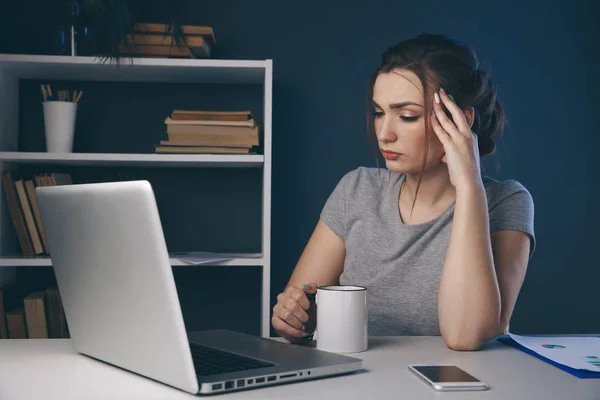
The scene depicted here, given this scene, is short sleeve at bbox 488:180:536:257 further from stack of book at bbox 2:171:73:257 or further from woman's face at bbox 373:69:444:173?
stack of book at bbox 2:171:73:257

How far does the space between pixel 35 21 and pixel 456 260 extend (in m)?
2.19

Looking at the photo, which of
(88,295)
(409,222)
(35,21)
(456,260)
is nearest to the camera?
(88,295)

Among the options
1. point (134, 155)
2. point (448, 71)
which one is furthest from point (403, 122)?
point (134, 155)

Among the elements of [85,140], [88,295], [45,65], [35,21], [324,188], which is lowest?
[88,295]

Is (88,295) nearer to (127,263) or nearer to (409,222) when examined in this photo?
(127,263)

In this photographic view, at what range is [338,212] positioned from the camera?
71.6 inches

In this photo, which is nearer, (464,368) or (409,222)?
(464,368)

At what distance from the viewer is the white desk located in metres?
0.85

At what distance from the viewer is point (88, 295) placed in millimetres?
998

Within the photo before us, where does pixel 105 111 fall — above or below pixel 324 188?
above

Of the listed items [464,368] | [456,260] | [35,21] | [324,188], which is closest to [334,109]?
[324,188]

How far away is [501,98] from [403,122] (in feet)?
4.85

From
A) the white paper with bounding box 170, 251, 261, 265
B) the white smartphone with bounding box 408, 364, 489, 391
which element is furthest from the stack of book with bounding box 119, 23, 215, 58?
the white smartphone with bounding box 408, 364, 489, 391

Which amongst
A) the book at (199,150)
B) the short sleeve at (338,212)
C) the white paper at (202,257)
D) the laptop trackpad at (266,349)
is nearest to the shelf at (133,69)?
the book at (199,150)
